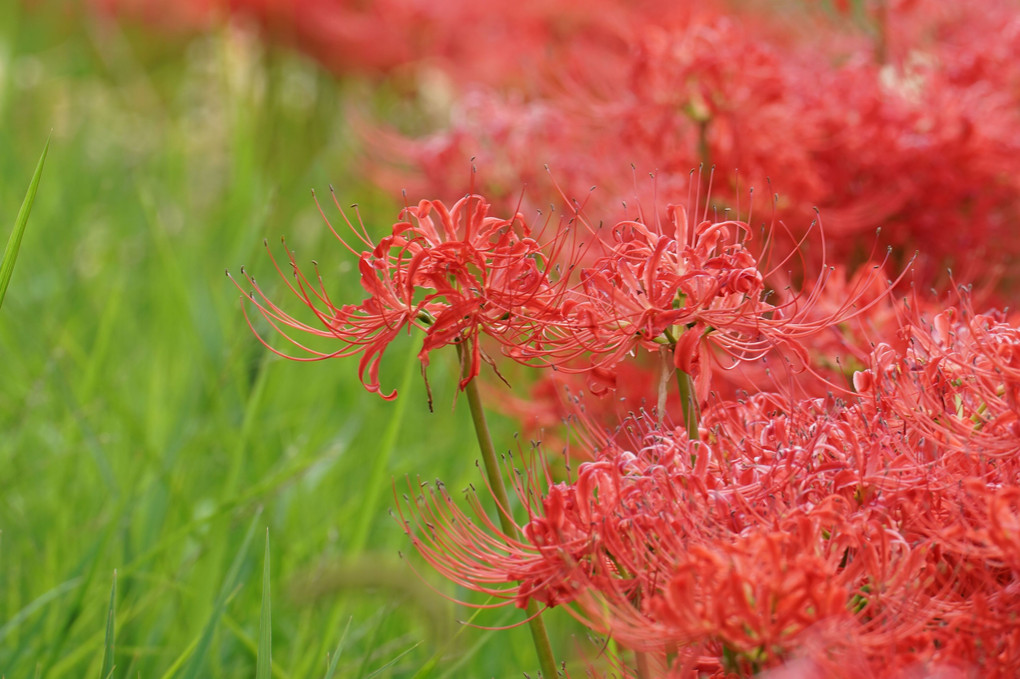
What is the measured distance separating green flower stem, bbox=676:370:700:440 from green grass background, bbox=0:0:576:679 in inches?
13.0

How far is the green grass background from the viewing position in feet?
5.36

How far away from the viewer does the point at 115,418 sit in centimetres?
246

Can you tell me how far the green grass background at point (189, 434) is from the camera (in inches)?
64.3

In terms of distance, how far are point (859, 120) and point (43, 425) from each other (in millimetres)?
1878

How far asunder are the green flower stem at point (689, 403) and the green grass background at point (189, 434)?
1.08 ft

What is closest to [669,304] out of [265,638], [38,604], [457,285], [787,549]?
[457,285]

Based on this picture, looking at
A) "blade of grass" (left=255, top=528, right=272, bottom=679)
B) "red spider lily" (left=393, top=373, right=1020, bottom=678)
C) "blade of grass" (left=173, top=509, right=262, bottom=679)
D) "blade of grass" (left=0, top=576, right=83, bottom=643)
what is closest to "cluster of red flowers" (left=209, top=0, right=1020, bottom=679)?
"red spider lily" (left=393, top=373, right=1020, bottom=678)

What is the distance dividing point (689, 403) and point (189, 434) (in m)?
1.26

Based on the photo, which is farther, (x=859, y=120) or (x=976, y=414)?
(x=859, y=120)

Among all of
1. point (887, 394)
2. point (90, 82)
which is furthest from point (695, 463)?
point (90, 82)

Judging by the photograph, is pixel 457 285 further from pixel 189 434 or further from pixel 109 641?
pixel 189 434

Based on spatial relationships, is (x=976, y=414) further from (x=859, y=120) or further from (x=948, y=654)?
(x=859, y=120)

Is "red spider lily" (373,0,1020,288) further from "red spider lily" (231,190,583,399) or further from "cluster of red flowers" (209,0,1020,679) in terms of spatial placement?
"red spider lily" (231,190,583,399)

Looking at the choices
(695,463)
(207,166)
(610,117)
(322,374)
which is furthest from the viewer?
(207,166)
